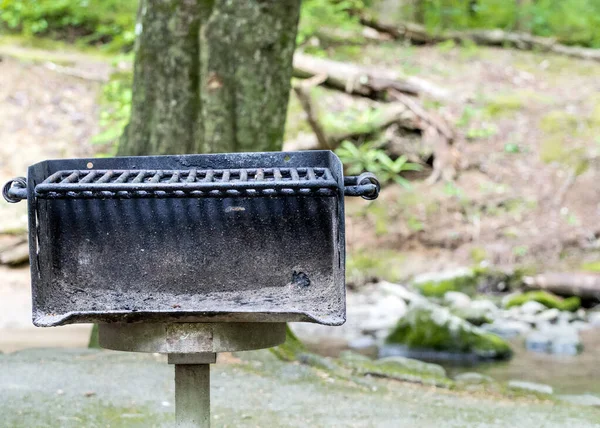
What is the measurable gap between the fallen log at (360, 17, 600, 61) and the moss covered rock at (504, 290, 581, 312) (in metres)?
7.87

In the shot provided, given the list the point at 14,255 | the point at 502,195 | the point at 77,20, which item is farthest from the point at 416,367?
the point at 77,20

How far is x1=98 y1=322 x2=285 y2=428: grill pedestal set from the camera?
2.73 metres

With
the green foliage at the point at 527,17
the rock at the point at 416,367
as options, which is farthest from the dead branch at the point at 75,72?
the rock at the point at 416,367

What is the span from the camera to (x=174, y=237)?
9.20ft

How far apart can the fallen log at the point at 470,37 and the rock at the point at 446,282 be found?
292 inches

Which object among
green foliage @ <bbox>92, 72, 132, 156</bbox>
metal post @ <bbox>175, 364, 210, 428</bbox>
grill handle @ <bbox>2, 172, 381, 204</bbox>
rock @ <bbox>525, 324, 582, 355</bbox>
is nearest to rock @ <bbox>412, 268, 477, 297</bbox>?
rock @ <bbox>525, 324, 582, 355</bbox>

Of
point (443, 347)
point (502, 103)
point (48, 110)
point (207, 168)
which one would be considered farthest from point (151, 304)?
point (502, 103)

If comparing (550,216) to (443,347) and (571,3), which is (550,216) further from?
(571,3)

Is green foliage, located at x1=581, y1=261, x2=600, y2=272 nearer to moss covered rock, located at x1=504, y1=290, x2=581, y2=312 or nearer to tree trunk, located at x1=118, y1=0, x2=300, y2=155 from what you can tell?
moss covered rock, located at x1=504, y1=290, x2=581, y2=312

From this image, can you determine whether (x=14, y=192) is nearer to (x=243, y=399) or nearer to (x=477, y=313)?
(x=243, y=399)

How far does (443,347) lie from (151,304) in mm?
5548

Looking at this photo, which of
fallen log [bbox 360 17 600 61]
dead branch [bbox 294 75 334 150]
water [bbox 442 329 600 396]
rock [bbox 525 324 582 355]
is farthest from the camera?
fallen log [bbox 360 17 600 61]

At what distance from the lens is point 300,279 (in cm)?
275

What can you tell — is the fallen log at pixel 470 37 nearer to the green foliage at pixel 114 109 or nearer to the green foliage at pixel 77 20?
the green foliage at pixel 77 20
